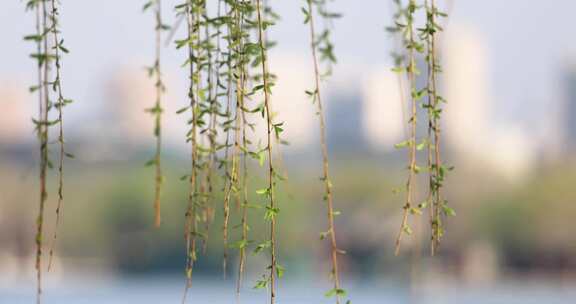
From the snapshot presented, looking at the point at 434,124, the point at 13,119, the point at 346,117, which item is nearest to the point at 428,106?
the point at 434,124

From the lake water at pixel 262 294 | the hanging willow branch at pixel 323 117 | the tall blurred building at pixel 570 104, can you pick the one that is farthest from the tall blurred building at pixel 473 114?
the hanging willow branch at pixel 323 117

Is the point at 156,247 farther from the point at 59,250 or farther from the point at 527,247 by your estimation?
the point at 527,247

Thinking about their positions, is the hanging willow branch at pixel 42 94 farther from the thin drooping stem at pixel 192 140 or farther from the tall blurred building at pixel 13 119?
the tall blurred building at pixel 13 119

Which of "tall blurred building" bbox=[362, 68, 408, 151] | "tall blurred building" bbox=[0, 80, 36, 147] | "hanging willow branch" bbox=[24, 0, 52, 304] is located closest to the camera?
"hanging willow branch" bbox=[24, 0, 52, 304]

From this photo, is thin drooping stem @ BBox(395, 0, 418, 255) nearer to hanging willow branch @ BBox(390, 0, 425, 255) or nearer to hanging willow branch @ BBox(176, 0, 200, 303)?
hanging willow branch @ BBox(390, 0, 425, 255)

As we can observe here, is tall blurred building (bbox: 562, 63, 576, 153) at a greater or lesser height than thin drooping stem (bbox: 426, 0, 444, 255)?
greater

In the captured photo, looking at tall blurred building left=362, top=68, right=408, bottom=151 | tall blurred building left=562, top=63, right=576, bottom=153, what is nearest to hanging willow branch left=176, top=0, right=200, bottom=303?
tall blurred building left=362, top=68, right=408, bottom=151

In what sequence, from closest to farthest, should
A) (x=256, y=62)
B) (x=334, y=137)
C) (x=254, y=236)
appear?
(x=256, y=62)
(x=254, y=236)
(x=334, y=137)

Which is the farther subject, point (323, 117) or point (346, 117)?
point (346, 117)

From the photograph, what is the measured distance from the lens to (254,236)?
58.9 ft

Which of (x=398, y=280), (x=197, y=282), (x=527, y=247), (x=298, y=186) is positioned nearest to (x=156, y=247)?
(x=197, y=282)

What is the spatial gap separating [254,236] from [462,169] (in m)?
13.2

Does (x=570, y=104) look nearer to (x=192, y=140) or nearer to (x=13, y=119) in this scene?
(x=13, y=119)

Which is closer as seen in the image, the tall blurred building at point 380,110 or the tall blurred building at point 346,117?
the tall blurred building at point 380,110
